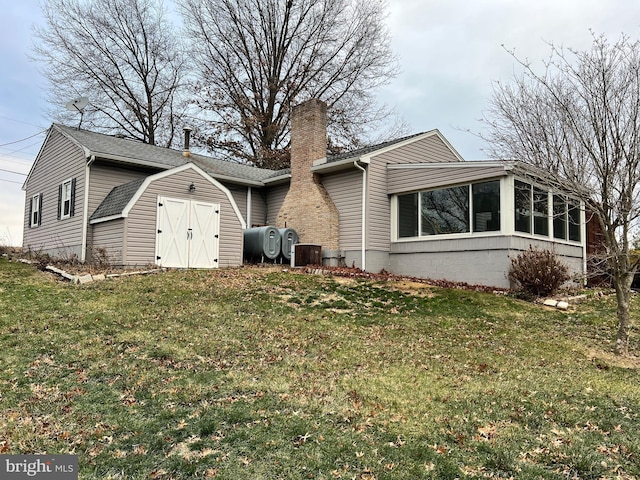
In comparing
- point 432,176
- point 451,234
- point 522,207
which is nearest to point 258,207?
point 432,176

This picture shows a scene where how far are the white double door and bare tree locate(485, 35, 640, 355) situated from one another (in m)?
8.31

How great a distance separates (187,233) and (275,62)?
1584cm

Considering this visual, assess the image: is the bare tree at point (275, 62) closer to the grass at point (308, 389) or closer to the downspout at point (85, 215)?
the downspout at point (85, 215)

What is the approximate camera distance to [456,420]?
13.3 feet

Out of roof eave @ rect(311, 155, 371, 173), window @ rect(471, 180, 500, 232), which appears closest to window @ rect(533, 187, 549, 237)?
window @ rect(471, 180, 500, 232)

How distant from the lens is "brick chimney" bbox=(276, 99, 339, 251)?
1427cm

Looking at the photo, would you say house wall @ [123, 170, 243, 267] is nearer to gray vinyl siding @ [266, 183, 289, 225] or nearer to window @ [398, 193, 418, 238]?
gray vinyl siding @ [266, 183, 289, 225]

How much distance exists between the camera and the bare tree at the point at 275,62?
83.1ft

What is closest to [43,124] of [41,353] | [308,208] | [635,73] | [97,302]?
[308,208]

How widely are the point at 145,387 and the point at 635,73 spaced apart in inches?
288

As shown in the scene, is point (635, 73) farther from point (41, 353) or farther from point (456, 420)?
point (41, 353)

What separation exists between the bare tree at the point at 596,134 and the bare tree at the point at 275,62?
60.2 ft

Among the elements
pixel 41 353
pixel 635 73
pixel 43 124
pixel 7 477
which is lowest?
pixel 7 477

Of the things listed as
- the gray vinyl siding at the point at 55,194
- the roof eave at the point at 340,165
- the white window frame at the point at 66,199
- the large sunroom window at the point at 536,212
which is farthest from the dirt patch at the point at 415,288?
the white window frame at the point at 66,199
